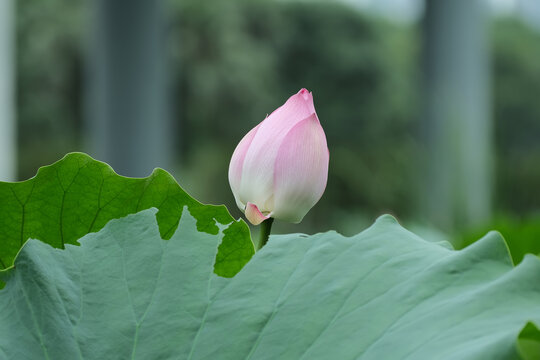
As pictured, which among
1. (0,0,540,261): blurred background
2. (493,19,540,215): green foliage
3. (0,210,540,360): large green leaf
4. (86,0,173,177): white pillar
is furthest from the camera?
(493,19,540,215): green foliage

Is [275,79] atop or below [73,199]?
below

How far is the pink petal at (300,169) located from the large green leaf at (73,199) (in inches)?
1.4

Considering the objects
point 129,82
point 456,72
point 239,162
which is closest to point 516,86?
point 456,72

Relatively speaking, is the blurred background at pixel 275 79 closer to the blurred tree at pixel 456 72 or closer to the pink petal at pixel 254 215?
the blurred tree at pixel 456 72

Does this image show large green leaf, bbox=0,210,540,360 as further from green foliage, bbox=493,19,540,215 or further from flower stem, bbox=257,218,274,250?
green foliage, bbox=493,19,540,215

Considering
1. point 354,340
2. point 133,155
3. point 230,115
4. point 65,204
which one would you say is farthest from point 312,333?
point 230,115

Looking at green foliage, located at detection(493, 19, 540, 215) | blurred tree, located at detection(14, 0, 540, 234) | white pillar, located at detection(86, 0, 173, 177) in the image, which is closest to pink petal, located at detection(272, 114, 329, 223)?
white pillar, located at detection(86, 0, 173, 177)

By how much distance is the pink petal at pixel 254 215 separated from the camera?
28 centimetres

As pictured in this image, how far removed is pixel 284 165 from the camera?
0.29 metres

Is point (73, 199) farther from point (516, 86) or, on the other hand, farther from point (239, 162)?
point (516, 86)

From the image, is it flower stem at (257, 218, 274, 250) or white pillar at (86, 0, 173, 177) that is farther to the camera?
white pillar at (86, 0, 173, 177)

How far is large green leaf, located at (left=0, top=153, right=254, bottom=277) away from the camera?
0.28 metres

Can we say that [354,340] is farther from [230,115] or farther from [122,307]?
[230,115]

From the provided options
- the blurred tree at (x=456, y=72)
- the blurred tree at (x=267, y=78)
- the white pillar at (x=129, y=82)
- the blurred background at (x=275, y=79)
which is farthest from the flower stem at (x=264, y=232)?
the blurred tree at (x=267, y=78)
